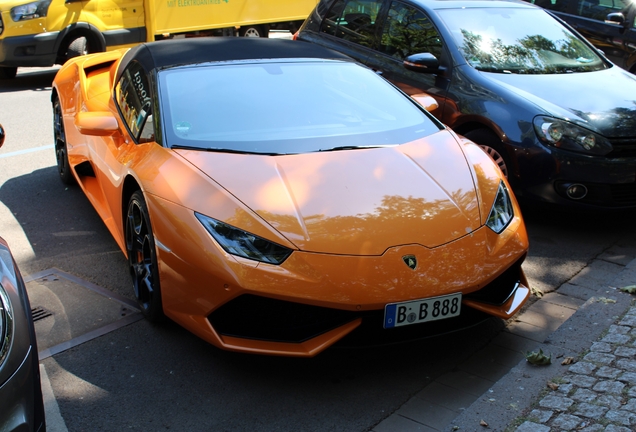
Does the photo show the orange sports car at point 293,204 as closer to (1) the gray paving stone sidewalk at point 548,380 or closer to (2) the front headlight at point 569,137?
(1) the gray paving stone sidewalk at point 548,380

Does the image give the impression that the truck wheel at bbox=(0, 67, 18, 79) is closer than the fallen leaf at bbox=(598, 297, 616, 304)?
No

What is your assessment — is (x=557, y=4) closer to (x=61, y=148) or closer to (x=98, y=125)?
(x=61, y=148)

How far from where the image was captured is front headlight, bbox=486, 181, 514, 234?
357cm

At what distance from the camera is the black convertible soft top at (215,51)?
4590mm

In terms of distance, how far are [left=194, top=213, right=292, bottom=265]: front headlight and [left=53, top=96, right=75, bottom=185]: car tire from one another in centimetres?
303

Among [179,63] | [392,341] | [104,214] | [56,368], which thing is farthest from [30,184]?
[392,341]

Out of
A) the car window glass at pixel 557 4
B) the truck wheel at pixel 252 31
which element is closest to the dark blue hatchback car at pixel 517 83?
the car window glass at pixel 557 4

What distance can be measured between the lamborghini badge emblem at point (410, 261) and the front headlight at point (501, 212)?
515mm

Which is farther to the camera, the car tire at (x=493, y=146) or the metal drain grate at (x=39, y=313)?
the car tire at (x=493, y=146)

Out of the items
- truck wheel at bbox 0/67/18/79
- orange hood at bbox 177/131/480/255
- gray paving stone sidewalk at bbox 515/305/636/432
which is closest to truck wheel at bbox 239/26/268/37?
truck wheel at bbox 0/67/18/79

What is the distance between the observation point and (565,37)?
6.48 m

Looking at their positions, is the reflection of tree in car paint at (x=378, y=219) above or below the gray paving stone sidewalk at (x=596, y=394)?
above

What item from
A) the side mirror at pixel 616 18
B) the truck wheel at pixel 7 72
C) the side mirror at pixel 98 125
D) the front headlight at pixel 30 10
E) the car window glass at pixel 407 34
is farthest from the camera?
the truck wheel at pixel 7 72

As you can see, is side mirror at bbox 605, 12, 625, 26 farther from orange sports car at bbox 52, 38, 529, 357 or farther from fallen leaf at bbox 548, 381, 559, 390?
fallen leaf at bbox 548, 381, 559, 390
